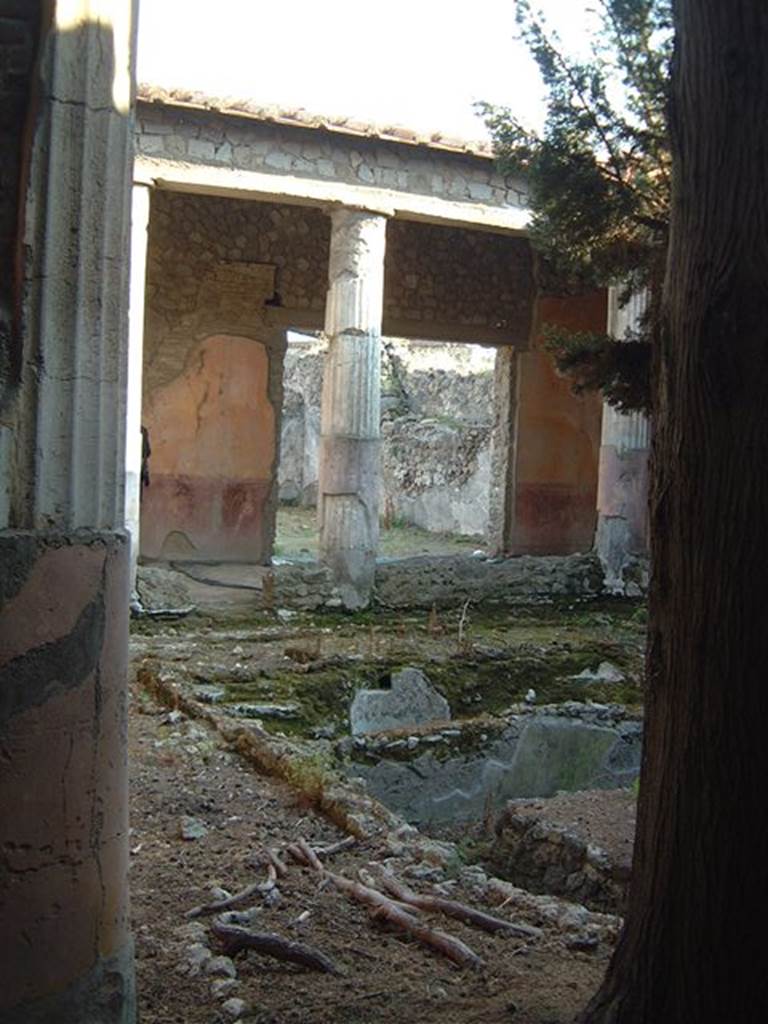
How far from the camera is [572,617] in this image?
1130cm

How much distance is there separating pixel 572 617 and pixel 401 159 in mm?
4774

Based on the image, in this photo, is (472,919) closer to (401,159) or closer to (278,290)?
(401,159)

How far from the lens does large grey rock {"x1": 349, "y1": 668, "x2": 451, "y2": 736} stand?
7.54 meters

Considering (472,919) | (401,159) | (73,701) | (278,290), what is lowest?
(472,919)

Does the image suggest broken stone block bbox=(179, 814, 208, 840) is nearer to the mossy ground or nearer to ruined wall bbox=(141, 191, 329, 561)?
the mossy ground

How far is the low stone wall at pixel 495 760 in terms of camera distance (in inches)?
252

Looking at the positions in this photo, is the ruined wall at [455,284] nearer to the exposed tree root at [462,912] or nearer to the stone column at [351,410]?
the stone column at [351,410]

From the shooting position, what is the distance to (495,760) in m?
6.76

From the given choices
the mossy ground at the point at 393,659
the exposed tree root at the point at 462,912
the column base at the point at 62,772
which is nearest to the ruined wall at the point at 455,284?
the mossy ground at the point at 393,659

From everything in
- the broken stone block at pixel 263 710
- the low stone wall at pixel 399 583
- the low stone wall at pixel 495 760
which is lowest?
the low stone wall at pixel 495 760

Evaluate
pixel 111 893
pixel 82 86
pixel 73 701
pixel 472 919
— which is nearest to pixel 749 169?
pixel 82 86

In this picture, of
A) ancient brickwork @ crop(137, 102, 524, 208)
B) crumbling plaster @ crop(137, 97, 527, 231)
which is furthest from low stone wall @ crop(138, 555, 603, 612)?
ancient brickwork @ crop(137, 102, 524, 208)

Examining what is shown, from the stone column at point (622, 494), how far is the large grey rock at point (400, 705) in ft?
15.6

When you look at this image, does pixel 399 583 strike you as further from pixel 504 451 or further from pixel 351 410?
pixel 504 451
